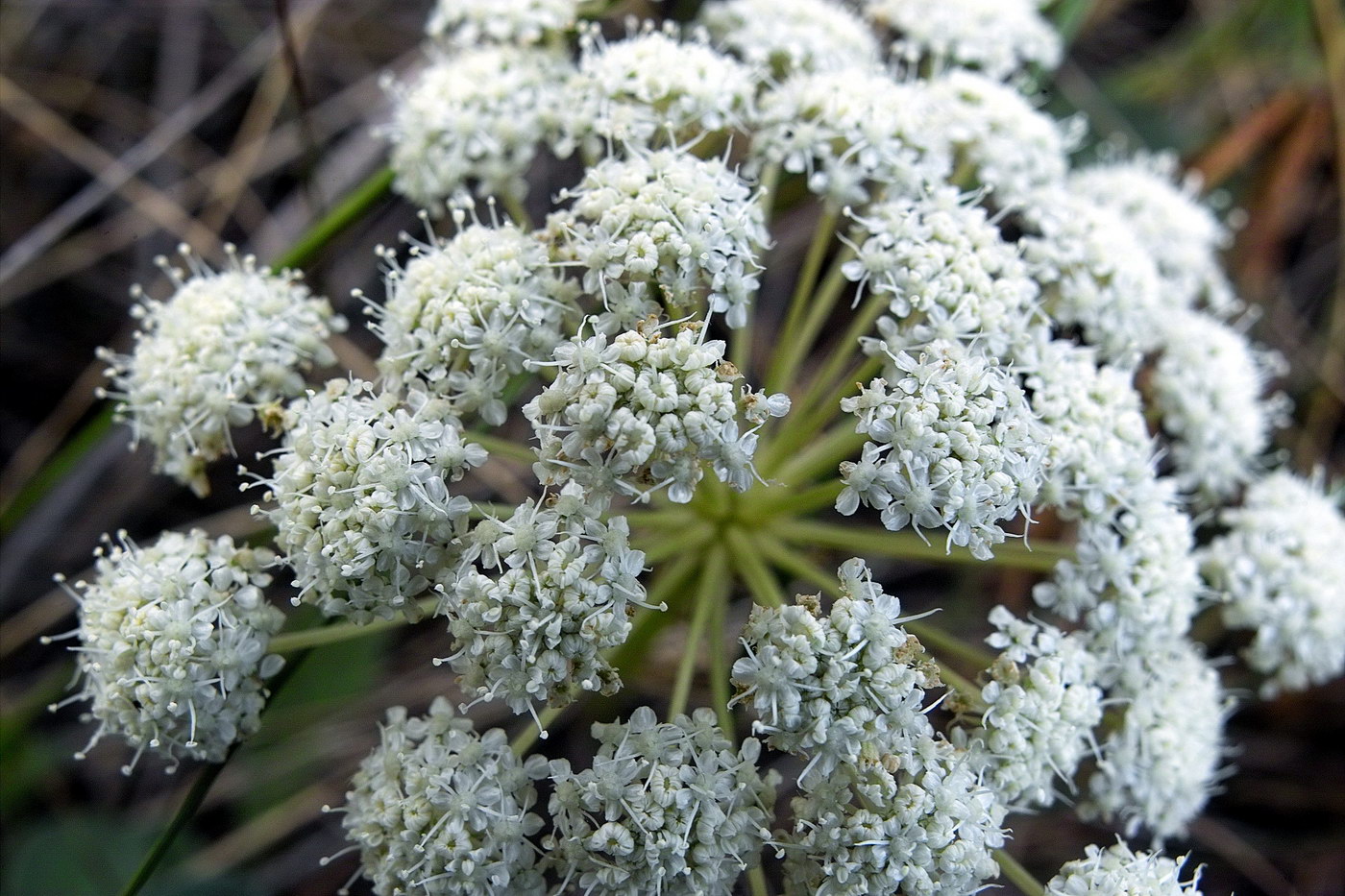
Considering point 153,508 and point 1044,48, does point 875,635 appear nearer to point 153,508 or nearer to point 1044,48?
point 1044,48

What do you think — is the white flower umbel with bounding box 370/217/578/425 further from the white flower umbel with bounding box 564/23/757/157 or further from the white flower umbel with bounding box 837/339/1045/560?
the white flower umbel with bounding box 837/339/1045/560

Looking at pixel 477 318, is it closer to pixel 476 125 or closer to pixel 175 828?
pixel 476 125

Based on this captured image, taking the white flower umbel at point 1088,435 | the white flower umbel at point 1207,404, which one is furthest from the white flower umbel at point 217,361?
the white flower umbel at point 1207,404

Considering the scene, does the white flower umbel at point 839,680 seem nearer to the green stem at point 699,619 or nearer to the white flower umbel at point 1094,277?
the green stem at point 699,619

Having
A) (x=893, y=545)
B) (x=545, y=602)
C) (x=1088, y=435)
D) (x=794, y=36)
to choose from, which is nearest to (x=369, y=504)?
(x=545, y=602)

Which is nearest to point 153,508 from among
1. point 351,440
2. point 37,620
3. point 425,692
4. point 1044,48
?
point 37,620

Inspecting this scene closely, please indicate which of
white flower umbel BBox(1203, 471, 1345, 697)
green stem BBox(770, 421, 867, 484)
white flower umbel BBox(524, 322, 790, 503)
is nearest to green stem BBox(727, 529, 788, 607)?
green stem BBox(770, 421, 867, 484)
